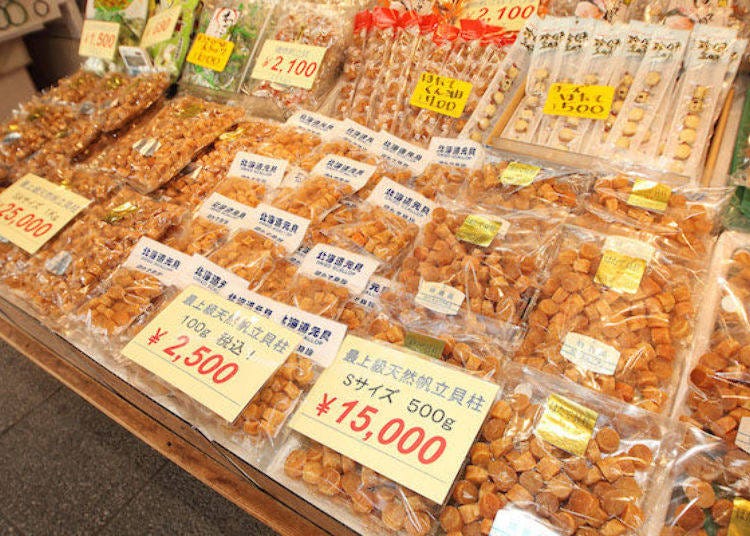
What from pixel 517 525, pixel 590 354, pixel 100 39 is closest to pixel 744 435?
pixel 590 354

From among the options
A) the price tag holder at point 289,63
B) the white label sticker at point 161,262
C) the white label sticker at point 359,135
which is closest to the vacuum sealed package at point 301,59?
the price tag holder at point 289,63

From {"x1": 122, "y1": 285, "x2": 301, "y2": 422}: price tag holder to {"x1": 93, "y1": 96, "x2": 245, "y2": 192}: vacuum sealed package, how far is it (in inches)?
29.9

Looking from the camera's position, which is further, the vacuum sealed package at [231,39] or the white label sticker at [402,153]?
the vacuum sealed package at [231,39]

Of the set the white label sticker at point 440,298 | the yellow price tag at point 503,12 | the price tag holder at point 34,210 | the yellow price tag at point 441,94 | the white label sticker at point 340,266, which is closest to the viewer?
the white label sticker at point 440,298

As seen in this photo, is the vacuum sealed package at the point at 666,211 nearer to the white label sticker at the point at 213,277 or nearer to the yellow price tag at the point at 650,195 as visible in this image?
the yellow price tag at the point at 650,195

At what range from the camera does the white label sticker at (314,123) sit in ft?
5.94

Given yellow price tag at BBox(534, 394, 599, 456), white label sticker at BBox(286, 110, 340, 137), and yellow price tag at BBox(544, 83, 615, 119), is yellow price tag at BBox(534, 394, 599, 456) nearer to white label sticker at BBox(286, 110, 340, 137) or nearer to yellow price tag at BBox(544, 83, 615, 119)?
yellow price tag at BBox(544, 83, 615, 119)

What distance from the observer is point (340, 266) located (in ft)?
4.27

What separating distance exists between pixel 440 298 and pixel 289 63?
1377 millimetres

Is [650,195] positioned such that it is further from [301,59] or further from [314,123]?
[301,59]

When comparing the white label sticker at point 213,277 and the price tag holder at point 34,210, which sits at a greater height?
the white label sticker at point 213,277

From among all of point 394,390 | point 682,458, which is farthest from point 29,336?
point 682,458

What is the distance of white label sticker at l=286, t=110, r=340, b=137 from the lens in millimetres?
1810

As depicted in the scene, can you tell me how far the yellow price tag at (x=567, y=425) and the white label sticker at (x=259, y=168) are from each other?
108cm
